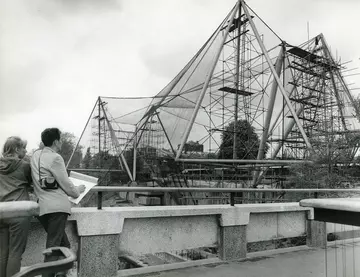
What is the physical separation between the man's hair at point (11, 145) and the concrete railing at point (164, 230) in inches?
45.4

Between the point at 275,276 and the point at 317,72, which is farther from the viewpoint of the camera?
the point at 317,72

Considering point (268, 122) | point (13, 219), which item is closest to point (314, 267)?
point (13, 219)

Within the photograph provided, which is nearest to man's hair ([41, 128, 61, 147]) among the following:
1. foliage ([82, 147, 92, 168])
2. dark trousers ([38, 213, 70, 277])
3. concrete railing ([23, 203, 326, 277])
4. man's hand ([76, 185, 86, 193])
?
man's hand ([76, 185, 86, 193])

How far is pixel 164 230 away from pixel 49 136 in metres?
2.44

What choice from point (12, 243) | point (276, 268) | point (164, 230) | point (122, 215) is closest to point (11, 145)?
point (12, 243)

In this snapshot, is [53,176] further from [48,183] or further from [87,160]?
[87,160]

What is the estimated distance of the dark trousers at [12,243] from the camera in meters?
2.98

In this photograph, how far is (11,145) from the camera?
11.0ft

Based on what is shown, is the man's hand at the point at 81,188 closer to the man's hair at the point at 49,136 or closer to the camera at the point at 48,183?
the camera at the point at 48,183

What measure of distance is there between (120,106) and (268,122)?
14160 mm

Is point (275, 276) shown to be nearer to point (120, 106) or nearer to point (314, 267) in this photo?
point (314, 267)

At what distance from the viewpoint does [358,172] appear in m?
15.8

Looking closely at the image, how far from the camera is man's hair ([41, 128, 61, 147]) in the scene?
12.0 ft

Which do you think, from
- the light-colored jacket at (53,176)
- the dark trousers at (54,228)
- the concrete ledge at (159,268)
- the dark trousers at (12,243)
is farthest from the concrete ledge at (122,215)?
the dark trousers at (12,243)
